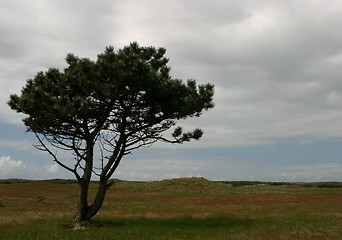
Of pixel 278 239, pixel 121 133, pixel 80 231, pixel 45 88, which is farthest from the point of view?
pixel 121 133

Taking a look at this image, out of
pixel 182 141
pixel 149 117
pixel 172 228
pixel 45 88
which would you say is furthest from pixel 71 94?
pixel 172 228

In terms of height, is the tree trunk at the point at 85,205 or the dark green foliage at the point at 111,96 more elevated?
the dark green foliage at the point at 111,96

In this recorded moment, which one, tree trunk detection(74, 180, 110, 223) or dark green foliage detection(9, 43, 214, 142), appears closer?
dark green foliage detection(9, 43, 214, 142)

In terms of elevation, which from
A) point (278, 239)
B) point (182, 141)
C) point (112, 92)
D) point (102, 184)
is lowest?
point (278, 239)

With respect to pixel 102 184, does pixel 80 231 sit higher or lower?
lower

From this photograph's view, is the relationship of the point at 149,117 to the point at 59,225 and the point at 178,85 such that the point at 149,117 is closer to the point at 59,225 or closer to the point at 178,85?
the point at 178,85

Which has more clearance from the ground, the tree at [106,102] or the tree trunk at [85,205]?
the tree at [106,102]

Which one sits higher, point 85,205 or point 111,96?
point 111,96

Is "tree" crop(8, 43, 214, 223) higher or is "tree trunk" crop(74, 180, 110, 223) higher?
"tree" crop(8, 43, 214, 223)

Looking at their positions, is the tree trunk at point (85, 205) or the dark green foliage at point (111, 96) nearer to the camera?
the dark green foliage at point (111, 96)

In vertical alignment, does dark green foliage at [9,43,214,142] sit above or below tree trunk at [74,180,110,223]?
above

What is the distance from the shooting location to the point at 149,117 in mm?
29844

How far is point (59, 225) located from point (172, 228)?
7908 mm

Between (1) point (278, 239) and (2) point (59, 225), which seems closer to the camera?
(1) point (278, 239)
